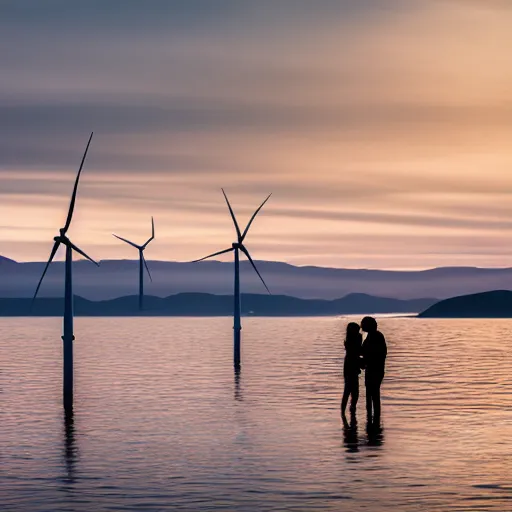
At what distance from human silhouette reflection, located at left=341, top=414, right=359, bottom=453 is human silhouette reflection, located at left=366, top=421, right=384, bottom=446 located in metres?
0.44

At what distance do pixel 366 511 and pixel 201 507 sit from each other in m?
3.57

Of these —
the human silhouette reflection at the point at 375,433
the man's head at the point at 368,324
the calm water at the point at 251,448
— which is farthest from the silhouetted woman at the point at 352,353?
the human silhouette reflection at the point at 375,433

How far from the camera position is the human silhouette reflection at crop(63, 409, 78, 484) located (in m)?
33.5

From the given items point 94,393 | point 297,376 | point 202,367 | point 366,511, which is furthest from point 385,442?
point 202,367

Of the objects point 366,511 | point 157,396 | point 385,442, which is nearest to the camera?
point 366,511

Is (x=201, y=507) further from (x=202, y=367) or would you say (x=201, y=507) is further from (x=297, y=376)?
(x=202, y=367)

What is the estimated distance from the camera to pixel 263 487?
1204 inches

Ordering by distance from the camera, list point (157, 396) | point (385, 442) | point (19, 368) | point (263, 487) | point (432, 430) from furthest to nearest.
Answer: point (19, 368)
point (157, 396)
point (432, 430)
point (385, 442)
point (263, 487)

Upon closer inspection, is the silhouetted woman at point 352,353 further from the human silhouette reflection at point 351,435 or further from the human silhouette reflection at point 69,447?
the human silhouette reflection at point 69,447

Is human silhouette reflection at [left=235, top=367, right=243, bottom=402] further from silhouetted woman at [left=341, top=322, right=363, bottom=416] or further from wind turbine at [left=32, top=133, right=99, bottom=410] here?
silhouetted woman at [left=341, top=322, right=363, bottom=416]

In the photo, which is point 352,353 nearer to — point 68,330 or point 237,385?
point 68,330

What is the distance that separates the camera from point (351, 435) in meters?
42.1

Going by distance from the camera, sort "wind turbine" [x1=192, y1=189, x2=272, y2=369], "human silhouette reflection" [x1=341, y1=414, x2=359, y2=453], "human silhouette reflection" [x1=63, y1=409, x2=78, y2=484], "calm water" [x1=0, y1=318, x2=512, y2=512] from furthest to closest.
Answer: "wind turbine" [x1=192, y1=189, x2=272, y2=369] < "human silhouette reflection" [x1=341, y1=414, x2=359, y2=453] < "human silhouette reflection" [x1=63, y1=409, x2=78, y2=484] < "calm water" [x1=0, y1=318, x2=512, y2=512]

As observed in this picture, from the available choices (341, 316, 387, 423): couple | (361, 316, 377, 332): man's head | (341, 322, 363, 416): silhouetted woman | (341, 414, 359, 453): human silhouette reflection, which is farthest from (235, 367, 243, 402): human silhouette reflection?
(361, 316, 377, 332): man's head
